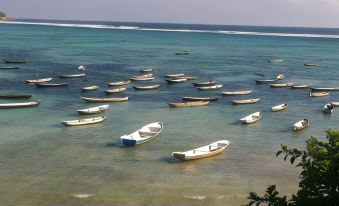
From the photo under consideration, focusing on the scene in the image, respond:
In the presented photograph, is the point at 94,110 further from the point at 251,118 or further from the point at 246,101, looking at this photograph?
the point at 246,101

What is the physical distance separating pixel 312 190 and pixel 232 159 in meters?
22.9

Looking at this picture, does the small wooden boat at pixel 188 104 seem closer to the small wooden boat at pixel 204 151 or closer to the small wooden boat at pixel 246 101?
the small wooden boat at pixel 246 101

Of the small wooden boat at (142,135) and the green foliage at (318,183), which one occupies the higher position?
the green foliage at (318,183)

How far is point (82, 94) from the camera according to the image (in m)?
57.1

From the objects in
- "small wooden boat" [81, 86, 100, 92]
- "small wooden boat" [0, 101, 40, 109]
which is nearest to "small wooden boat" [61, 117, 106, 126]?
"small wooden boat" [0, 101, 40, 109]

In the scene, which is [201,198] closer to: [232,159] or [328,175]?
[232,159]

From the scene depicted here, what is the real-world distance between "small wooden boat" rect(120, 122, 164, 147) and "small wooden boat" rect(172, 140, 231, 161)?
4.55 m

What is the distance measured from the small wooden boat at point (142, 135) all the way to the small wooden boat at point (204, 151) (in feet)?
14.9

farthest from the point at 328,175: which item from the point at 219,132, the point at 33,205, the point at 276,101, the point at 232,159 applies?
the point at 276,101

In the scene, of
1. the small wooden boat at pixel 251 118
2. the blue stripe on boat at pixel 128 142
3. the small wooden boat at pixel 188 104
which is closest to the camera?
the blue stripe on boat at pixel 128 142

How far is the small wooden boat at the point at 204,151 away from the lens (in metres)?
Answer: 31.0

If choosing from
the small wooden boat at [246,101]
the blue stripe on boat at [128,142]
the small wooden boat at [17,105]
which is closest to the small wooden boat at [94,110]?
the small wooden boat at [17,105]

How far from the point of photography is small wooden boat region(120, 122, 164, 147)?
34.4 meters

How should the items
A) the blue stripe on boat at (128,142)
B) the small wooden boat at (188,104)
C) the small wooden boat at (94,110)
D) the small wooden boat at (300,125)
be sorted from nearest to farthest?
the blue stripe on boat at (128,142) < the small wooden boat at (300,125) < the small wooden boat at (94,110) < the small wooden boat at (188,104)
